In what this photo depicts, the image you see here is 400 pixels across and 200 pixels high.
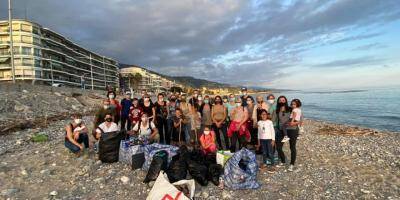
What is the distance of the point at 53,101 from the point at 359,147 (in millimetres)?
25962

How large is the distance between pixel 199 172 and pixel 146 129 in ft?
9.20

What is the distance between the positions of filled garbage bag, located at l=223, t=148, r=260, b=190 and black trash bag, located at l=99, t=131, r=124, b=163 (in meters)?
3.41

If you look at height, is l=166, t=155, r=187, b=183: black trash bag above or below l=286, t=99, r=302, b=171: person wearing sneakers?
below

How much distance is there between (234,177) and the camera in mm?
6758

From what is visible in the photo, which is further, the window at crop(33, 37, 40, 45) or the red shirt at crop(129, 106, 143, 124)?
the window at crop(33, 37, 40, 45)

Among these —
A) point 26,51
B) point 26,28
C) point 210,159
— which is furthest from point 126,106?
point 26,28

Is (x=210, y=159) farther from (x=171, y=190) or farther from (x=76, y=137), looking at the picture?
(x=76, y=137)

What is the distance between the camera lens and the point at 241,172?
679 cm

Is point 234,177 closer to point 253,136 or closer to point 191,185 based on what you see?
point 191,185

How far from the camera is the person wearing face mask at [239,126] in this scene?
8852mm

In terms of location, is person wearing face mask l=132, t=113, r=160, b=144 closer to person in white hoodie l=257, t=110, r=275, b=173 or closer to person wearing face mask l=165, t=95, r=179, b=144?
person wearing face mask l=165, t=95, r=179, b=144

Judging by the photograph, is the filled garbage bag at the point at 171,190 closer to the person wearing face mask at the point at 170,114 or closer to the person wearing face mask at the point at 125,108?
the person wearing face mask at the point at 170,114

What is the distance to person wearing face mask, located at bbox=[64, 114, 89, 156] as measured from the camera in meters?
9.02

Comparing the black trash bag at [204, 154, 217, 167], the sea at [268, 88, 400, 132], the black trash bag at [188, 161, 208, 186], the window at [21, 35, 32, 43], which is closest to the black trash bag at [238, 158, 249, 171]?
the black trash bag at [204, 154, 217, 167]
